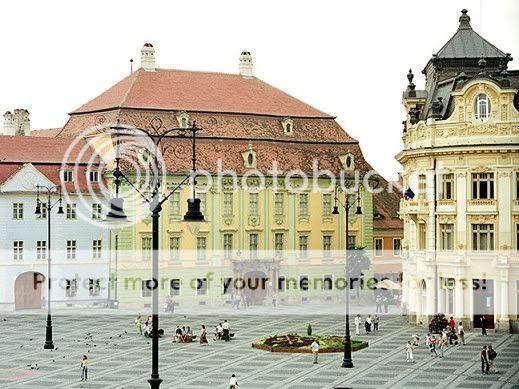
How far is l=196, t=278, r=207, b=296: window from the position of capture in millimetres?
78625

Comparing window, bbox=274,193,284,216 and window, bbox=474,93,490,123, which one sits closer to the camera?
window, bbox=474,93,490,123

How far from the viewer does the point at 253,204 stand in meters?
80.8

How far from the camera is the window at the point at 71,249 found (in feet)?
251

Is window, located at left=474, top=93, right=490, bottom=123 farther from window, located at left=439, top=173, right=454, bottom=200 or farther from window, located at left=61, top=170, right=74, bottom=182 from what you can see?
window, located at left=61, top=170, right=74, bottom=182

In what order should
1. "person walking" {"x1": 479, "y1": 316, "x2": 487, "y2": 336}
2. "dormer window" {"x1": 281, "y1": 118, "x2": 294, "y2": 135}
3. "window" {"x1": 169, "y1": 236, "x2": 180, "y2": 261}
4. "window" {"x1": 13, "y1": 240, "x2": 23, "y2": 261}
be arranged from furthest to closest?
1. "dormer window" {"x1": 281, "y1": 118, "x2": 294, "y2": 135}
2. "window" {"x1": 169, "y1": 236, "x2": 180, "y2": 261}
3. "window" {"x1": 13, "y1": 240, "x2": 23, "y2": 261}
4. "person walking" {"x1": 479, "y1": 316, "x2": 487, "y2": 336}

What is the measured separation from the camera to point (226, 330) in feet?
189

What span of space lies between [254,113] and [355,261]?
13672 millimetres

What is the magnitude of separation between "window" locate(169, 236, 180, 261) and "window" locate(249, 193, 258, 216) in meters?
6.12

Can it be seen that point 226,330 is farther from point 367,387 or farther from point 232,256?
point 232,256

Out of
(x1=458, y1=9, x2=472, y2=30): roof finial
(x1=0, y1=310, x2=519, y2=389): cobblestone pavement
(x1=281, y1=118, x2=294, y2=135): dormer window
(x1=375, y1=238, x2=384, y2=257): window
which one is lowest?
(x1=0, y1=310, x2=519, y2=389): cobblestone pavement

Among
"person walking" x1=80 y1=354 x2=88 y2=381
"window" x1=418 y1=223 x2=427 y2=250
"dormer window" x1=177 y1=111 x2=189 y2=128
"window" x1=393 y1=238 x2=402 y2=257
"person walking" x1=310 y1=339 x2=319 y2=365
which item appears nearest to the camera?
"person walking" x1=80 y1=354 x2=88 y2=381

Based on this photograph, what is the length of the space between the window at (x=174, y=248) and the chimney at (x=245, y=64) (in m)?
16.1

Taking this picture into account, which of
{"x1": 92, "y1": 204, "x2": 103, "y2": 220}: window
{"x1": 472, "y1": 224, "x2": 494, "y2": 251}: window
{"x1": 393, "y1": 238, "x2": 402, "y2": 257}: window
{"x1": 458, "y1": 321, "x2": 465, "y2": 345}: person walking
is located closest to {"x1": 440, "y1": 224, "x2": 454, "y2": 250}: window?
{"x1": 472, "y1": 224, "x2": 494, "y2": 251}: window

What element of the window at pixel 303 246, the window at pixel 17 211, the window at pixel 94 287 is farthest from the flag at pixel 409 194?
the window at pixel 17 211
